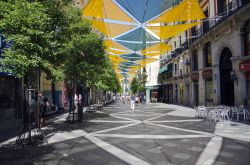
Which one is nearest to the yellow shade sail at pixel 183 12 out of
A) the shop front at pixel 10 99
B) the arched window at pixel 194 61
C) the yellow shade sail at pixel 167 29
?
the yellow shade sail at pixel 167 29

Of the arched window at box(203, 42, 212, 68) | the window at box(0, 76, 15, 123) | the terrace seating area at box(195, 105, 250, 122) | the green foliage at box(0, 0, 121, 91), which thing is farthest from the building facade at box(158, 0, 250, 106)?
the window at box(0, 76, 15, 123)

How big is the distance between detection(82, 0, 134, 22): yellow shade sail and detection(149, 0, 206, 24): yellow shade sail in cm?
216

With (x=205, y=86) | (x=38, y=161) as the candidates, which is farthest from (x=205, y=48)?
(x=38, y=161)

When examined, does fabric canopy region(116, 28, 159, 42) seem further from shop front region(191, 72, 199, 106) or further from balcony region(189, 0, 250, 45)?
shop front region(191, 72, 199, 106)

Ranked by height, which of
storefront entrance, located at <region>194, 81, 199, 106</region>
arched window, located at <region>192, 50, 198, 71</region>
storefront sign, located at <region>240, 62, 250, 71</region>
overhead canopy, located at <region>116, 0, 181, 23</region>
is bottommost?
storefront entrance, located at <region>194, 81, 199, 106</region>

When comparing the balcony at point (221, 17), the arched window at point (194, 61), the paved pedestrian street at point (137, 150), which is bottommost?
the paved pedestrian street at point (137, 150)

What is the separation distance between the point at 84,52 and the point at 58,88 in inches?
481

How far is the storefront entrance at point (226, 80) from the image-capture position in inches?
838

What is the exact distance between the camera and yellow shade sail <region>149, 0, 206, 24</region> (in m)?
15.5

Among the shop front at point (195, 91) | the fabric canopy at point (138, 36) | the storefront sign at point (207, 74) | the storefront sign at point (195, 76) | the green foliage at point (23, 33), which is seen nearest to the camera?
the green foliage at point (23, 33)

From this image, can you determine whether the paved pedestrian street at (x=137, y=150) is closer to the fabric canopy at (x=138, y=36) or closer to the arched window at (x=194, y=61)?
the fabric canopy at (x=138, y=36)

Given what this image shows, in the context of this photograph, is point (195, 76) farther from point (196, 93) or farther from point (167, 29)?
point (167, 29)

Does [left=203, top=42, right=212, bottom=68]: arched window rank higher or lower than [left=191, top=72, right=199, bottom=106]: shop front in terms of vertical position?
higher

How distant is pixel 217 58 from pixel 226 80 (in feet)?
7.82
